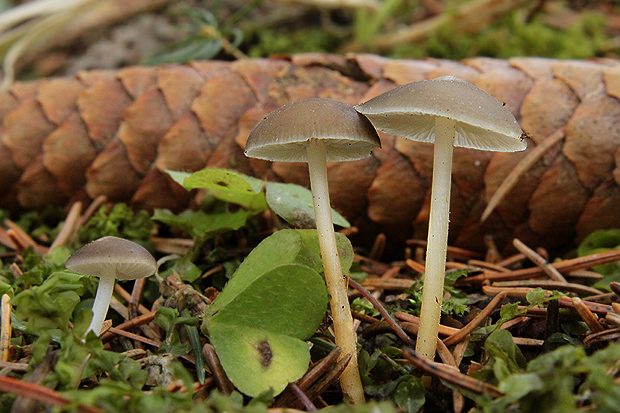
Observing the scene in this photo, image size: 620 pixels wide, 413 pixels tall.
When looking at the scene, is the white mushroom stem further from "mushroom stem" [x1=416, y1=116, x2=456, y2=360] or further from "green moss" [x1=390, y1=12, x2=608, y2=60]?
"green moss" [x1=390, y1=12, x2=608, y2=60]

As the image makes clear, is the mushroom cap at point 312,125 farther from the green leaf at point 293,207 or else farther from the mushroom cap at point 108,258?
the mushroom cap at point 108,258

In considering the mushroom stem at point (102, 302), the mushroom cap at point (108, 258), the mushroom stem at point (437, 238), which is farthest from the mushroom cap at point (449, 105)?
the mushroom stem at point (102, 302)

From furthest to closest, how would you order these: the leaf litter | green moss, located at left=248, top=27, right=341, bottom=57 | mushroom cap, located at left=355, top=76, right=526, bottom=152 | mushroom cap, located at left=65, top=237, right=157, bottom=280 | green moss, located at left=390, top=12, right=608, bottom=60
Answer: green moss, located at left=248, top=27, right=341, bottom=57 < green moss, located at left=390, top=12, right=608, bottom=60 < mushroom cap, located at left=65, top=237, right=157, bottom=280 < mushroom cap, located at left=355, top=76, right=526, bottom=152 < the leaf litter

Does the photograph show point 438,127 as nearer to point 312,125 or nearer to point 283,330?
point 312,125

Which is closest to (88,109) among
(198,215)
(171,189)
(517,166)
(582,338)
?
(171,189)

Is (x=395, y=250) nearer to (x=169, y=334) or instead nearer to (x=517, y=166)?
(x=517, y=166)

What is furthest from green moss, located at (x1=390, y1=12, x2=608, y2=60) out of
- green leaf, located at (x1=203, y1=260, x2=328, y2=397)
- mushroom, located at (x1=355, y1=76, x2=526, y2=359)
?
green leaf, located at (x1=203, y1=260, x2=328, y2=397)
